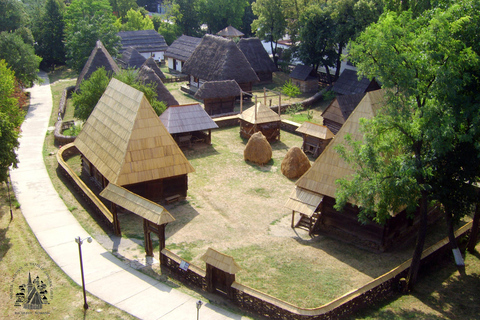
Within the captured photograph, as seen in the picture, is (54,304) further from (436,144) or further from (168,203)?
(436,144)

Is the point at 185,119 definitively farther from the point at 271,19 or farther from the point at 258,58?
the point at 271,19

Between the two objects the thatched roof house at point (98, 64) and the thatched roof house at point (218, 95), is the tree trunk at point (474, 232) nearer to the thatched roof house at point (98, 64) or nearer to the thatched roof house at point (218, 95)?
the thatched roof house at point (218, 95)

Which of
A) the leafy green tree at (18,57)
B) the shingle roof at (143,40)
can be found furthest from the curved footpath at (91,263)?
the shingle roof at (143,40)

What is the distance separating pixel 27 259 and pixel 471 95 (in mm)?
17265

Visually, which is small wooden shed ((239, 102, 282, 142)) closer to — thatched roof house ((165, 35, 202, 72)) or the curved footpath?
the curved footpath

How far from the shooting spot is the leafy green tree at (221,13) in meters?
64.6

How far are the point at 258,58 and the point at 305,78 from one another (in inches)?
284

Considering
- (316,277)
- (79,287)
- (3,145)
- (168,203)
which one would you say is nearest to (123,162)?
(168,203)

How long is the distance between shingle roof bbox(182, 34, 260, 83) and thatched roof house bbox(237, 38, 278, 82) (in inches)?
209

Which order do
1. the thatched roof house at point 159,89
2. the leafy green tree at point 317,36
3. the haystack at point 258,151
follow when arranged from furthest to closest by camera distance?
the leafy green tree at point 317,36 < the thatched roof house at point 159,89 < the haystack at point 258,151

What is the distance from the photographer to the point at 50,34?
54.9 m

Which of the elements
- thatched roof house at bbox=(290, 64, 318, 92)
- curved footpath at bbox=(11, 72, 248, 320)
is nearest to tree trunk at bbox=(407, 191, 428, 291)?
curved footpath at bbox=(11, 72, 248, 320)

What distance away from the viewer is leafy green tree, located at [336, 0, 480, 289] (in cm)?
1335

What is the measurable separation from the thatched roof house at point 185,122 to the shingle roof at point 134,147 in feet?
19.1
